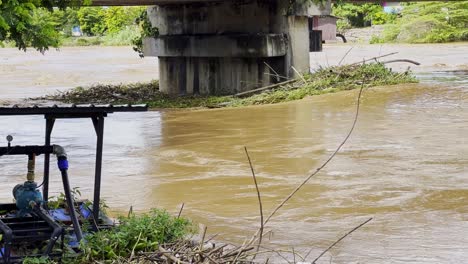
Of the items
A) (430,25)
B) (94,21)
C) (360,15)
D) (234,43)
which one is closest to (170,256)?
(234,43)

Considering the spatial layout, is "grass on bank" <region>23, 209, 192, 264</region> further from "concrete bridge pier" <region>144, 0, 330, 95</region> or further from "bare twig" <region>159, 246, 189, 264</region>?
"concrete bridge pier" <region>144, 0, 330, 95</region>

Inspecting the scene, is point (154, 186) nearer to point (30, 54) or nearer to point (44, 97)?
point (44, 97)

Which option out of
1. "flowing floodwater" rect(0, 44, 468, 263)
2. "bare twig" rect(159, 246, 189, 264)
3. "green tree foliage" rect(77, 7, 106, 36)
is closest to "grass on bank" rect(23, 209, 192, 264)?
"bare twig" rect(159, 246, 189, 264)

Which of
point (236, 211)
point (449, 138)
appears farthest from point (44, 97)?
point (236, 211)

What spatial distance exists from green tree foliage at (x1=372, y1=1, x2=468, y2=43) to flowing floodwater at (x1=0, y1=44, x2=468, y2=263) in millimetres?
26206

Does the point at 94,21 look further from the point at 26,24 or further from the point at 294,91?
the point at 26,24

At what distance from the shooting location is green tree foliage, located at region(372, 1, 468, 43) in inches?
1945

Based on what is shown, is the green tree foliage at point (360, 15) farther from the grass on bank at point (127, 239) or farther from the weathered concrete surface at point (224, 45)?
the grass on bank at point (127, 239)

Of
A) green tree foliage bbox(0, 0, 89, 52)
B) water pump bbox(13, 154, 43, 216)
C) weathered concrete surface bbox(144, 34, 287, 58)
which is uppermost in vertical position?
green tree foliage bbox(0, 0, 89, 52)

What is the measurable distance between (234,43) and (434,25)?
28723mm

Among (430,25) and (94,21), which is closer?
(430,25)

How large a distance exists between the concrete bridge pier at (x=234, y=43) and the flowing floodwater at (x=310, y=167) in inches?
115

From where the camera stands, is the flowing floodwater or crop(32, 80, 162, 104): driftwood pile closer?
the flowing floodwater

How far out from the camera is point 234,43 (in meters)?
24.5
